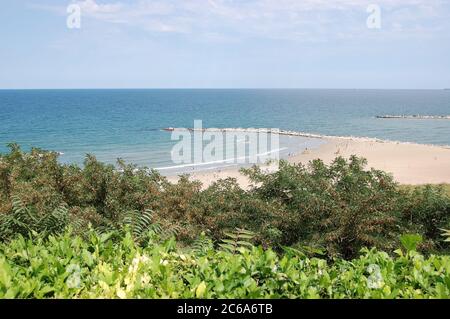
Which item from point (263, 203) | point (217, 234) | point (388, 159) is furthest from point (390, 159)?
point (217, 234)

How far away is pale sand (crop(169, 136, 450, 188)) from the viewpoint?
3580 centimetres

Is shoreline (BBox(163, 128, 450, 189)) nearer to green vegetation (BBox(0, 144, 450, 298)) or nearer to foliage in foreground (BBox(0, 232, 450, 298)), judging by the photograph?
green vegetation (BBox(0, 144, 450, 298))

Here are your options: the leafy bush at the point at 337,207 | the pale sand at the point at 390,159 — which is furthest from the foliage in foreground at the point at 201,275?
the pale sand at the point at 390,159

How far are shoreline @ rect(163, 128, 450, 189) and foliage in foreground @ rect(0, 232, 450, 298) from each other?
90.4 ft

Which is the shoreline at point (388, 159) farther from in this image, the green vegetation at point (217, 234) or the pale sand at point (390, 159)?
the green vegetation at point (217, 234)

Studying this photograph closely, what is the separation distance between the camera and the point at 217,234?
8523 mm

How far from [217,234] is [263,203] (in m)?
1.08

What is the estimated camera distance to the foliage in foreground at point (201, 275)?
9.67ft

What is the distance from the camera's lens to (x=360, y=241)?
7.20m
